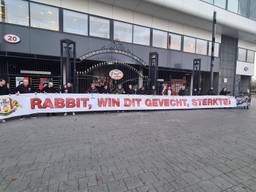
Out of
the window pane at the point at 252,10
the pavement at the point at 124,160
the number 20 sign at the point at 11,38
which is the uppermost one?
the window pane at the point at 252,10

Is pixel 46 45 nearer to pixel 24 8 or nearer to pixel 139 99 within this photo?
pixel 24 8

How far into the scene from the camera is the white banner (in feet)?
25.4

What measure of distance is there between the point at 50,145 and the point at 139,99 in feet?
22.0

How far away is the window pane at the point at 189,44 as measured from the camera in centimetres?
1678

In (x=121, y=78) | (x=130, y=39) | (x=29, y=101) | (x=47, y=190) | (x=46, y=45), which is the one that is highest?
(x=130, y=39)

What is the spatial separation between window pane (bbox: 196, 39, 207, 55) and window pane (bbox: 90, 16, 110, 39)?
32.1ft

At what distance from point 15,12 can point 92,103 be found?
7524mm

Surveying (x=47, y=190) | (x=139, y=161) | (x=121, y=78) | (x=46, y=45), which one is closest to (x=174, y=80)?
(x=121, y=78)

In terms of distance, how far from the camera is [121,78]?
46.8 ft

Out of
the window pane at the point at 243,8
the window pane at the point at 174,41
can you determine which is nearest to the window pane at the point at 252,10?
the window pane at the point at 243,8

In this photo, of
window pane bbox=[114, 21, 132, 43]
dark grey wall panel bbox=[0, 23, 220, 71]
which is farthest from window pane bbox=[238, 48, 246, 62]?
window pane bbox=[114, 21, 132, 43]

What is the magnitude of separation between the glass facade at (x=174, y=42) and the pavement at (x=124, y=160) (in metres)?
11.4

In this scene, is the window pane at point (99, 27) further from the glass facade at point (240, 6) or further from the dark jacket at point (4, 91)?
the glass facade at point (240, 6)

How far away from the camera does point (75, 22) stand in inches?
475
